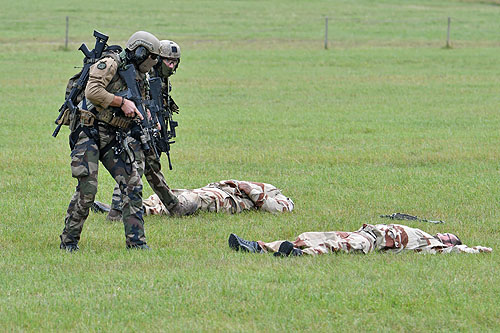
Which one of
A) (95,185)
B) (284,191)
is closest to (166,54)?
(95,185)

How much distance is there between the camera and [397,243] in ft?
27.7

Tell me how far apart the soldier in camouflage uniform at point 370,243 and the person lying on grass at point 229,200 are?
193cm

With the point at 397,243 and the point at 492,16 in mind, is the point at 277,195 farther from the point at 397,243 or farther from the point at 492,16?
the point at 492,16

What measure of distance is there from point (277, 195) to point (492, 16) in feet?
162

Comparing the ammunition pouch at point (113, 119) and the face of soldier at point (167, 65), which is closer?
the ammunition pouch at point (113, 119)

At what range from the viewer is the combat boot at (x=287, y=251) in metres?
8.20

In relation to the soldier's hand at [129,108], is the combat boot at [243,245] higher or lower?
lower

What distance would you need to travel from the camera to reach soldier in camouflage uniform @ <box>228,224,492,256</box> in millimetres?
8383

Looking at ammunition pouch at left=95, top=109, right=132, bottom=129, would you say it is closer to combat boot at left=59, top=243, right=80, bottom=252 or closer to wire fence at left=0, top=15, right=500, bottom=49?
combat boot at left=59, top=243, right=80, bottom=252

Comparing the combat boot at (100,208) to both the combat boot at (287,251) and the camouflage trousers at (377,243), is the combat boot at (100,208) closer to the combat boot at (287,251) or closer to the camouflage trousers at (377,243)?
the camouflage trousers at (377,243)

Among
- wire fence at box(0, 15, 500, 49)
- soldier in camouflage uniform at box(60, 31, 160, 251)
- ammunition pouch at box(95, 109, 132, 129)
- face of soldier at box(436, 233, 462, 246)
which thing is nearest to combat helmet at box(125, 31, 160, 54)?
soldier in camouflage uniform at box(60, 31, 160, 251)

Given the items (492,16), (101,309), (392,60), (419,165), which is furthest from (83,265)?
(492,16)

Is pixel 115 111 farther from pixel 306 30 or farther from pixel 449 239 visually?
pixel 306 30

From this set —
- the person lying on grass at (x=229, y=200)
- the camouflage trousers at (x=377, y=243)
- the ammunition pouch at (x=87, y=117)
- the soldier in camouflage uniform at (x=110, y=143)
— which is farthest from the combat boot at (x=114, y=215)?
the camouflage trousers at (x=377, y=243)
